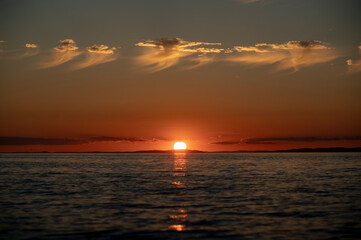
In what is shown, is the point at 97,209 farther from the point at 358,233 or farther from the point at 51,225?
the point at 358,233

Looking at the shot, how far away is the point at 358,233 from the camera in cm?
1992

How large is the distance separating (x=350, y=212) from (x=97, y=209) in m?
17.9

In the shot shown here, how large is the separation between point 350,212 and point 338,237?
311 inches

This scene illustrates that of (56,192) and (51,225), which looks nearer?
(51,225)

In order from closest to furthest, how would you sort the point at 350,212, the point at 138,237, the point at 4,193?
the point at 138,237 < the point at 350,212 < the point at 4,193

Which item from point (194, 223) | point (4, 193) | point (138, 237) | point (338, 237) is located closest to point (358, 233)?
point (338, 237)

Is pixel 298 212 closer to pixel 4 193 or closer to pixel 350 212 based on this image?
pixel 350 212

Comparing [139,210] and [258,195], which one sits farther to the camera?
[258,195]

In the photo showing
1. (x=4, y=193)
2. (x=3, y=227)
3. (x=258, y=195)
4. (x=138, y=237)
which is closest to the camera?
(x=138, y=237)

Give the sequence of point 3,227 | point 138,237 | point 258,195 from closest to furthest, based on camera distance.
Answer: point 138,237 → point 3,227 → point 258,195

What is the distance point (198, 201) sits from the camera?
1250 inches

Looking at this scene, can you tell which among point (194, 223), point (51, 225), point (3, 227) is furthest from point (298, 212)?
point (3, 227)

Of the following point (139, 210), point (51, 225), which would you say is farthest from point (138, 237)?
point (139, 210)

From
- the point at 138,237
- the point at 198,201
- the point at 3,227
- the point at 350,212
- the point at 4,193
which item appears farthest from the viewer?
the point at 4,193
